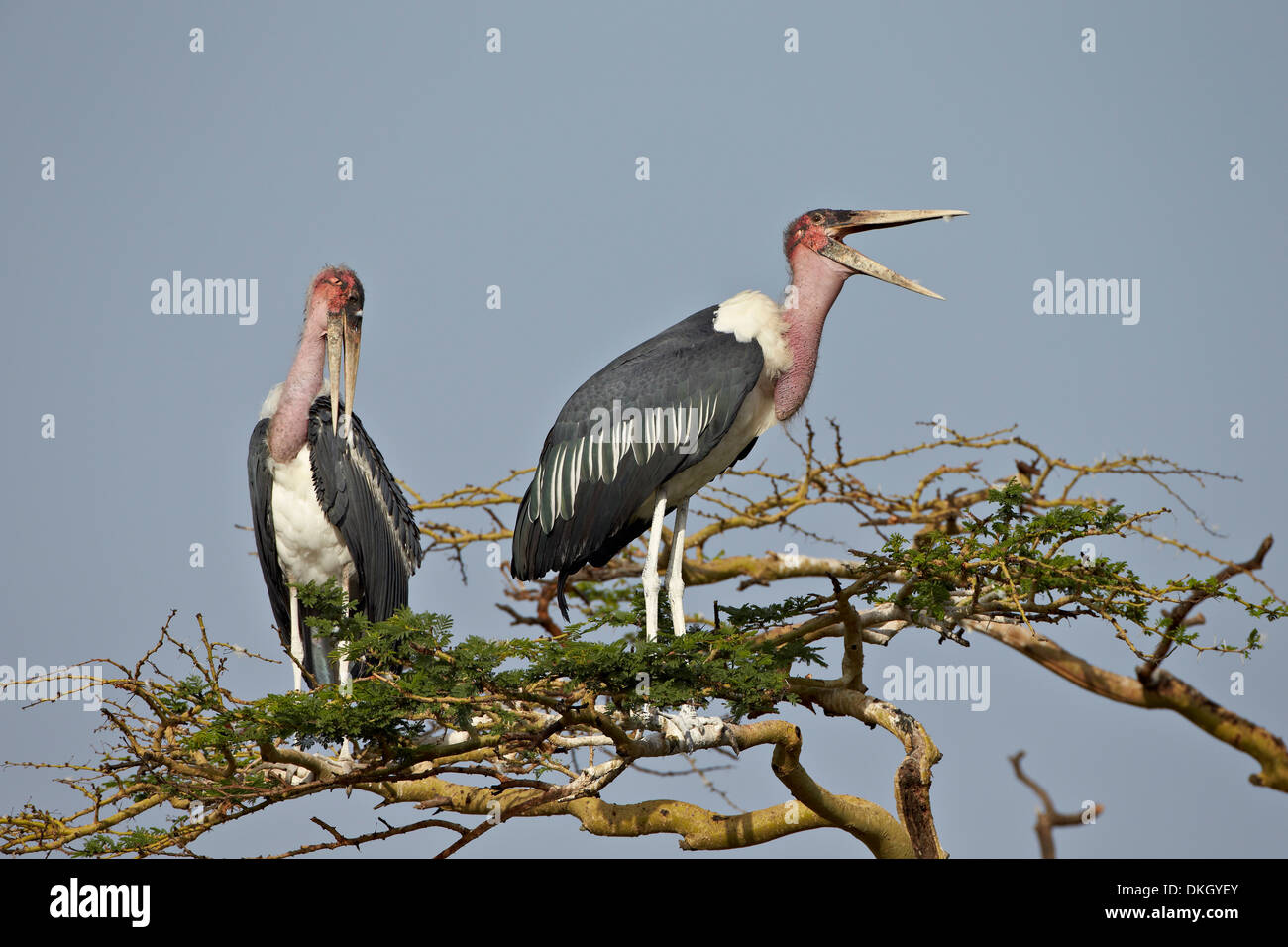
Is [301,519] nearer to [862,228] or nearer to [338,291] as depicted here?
[338,291]

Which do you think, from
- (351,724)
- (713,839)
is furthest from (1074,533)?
(351,724)

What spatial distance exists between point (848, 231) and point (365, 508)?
300cm

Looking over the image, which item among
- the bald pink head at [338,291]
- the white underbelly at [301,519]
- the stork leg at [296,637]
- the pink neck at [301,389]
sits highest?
the bald pink head at [338,291]

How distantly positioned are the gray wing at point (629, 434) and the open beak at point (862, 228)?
82 centimetres

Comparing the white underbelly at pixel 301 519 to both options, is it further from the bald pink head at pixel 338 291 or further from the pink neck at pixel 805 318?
the pink neck at pixel 805 318

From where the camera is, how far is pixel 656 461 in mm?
6820

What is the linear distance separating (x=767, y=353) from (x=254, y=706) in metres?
3.06

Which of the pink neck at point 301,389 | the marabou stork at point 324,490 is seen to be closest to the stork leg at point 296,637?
the marabou stork at point 324,490

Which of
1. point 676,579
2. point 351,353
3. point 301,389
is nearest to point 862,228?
point 676,579

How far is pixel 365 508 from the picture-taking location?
25.1ft

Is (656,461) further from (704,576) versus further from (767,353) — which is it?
(704,576)

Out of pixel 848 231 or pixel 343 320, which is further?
pixel 343 320

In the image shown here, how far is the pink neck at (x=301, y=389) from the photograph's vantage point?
7.55 m

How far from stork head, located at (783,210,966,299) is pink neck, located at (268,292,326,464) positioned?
2667 mm
